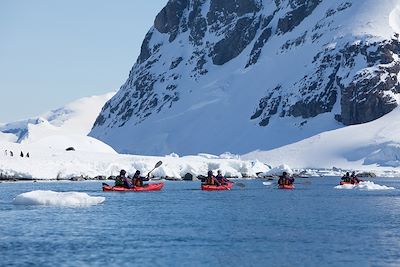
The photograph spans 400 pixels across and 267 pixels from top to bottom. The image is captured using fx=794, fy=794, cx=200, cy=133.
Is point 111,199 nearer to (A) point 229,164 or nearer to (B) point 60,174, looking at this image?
(B) point 60,174

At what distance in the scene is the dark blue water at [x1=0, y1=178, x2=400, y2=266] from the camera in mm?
33688

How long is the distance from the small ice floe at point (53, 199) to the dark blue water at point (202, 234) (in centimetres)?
59

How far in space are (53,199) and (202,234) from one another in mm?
18267

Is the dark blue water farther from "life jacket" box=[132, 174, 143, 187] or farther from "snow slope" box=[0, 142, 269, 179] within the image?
"snow slope" box=[0, 142, 269, 179]

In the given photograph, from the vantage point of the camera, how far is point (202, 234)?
42.1m

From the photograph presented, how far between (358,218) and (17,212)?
22.4 meters

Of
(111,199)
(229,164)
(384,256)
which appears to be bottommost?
(384,256)

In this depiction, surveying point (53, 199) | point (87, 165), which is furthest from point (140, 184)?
point (87, 165)

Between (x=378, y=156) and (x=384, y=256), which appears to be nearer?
(x=384, y=256)

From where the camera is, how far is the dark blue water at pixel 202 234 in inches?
1326

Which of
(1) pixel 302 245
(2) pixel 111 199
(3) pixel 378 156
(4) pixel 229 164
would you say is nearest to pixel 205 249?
(1) pixel 302 245

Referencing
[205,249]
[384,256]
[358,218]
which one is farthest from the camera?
[358,218]

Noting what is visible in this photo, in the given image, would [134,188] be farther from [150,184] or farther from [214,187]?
[214,187]

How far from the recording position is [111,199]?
67.4 meters
